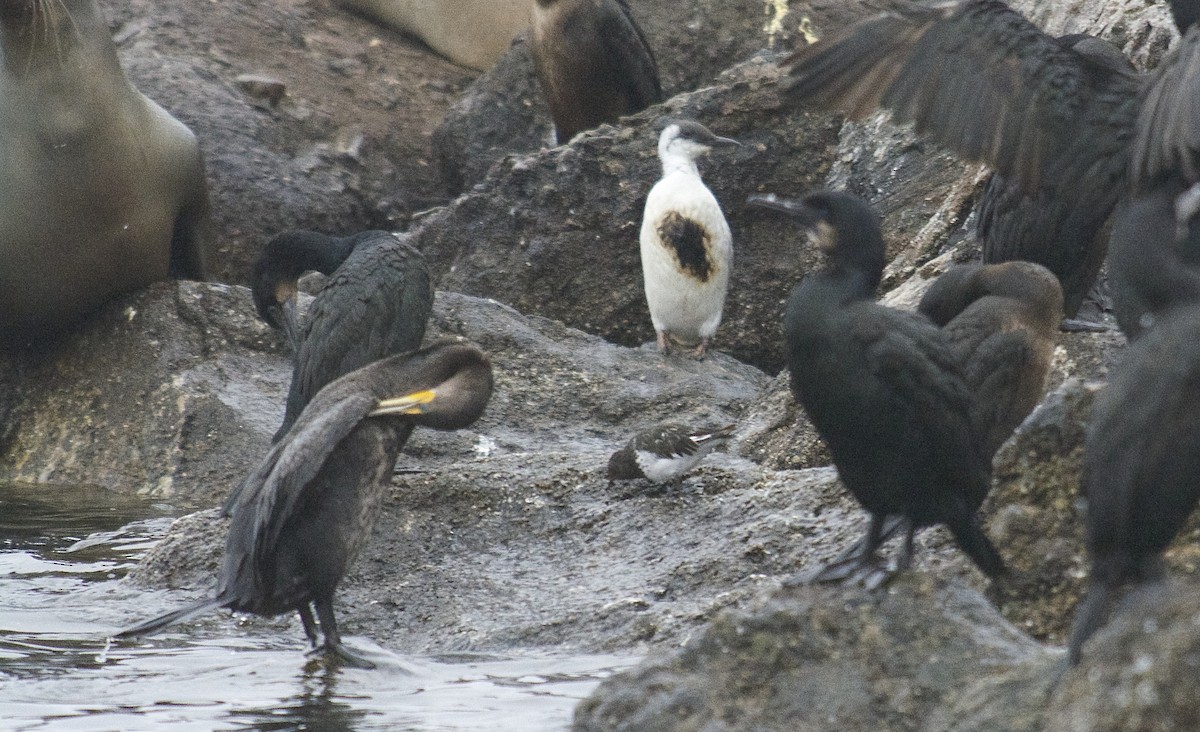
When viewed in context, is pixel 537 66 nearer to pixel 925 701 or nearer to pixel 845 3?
pixel 845 3

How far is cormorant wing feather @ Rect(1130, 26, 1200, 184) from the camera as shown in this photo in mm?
4625

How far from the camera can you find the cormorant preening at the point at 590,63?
12.7m

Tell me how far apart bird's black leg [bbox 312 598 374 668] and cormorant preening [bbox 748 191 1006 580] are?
180 centimetres

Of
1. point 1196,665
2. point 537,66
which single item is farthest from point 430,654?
point 537,66

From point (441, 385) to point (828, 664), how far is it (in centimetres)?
237

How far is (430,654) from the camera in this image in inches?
220

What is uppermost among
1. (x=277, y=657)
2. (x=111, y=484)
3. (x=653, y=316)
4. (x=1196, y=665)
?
(x=1196, y=665)

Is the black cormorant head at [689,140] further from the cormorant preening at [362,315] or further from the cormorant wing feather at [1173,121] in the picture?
the cormorant wing feather at [1173,121]

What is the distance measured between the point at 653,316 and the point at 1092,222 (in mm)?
3983

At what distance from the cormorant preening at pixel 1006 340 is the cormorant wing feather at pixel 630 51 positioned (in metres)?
7.03

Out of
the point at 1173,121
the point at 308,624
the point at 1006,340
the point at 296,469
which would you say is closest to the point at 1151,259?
the point at 1173,121

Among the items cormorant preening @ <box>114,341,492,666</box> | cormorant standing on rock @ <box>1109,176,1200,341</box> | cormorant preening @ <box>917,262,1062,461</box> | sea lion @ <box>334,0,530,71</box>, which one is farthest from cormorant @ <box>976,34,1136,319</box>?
sea lion @ <box>334,0,530,71</box>

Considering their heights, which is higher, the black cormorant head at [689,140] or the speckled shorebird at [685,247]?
the black cormorant head at [689,140]

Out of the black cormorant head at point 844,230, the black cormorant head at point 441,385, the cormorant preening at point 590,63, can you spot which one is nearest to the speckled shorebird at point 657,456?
the black cormorant head at point 441,385
